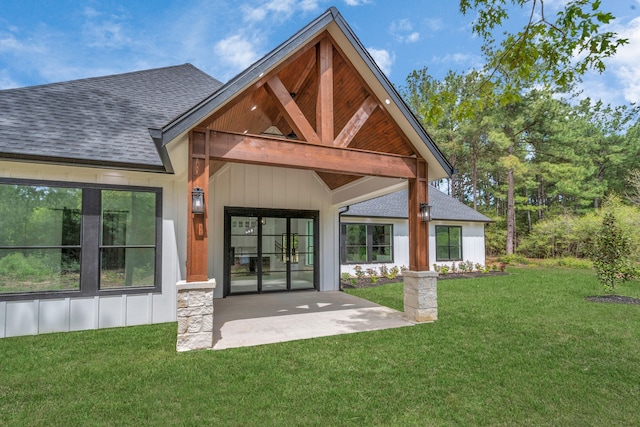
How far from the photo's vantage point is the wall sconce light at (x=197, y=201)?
4.50 metres

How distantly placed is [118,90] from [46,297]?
17.3 feet

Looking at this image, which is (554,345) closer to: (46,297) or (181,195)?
(181,195)

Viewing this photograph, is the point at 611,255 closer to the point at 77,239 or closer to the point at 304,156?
the point at 304,156

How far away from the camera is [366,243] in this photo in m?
13.1

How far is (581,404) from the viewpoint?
10.2ft

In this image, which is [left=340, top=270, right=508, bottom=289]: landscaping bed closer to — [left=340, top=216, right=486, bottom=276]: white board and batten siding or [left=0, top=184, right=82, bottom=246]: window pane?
[left=340, top=216, right=486, bottom=276]: white board and batten siding

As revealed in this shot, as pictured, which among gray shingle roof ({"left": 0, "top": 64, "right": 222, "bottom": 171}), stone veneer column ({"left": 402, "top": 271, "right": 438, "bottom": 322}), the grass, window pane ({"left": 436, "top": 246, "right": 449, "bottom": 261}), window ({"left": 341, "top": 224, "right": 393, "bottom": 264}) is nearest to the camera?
the grass

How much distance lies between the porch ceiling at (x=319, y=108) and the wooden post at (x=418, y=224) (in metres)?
0.45

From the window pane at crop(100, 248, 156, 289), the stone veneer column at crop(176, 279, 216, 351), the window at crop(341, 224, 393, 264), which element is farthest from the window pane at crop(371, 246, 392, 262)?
the stone veneer column at crop(176, 279, 216, 351)

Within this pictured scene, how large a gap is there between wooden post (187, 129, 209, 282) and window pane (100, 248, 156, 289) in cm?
208

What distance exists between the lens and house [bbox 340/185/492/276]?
505 inches

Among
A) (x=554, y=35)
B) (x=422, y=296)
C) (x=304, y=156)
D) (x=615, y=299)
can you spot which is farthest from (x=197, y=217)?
(x=615, y=299)

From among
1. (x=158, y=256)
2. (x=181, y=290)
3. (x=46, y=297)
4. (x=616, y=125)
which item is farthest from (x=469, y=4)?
(x=616, y=125)

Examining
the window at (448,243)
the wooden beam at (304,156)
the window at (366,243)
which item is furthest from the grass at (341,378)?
the window at (448,243)
